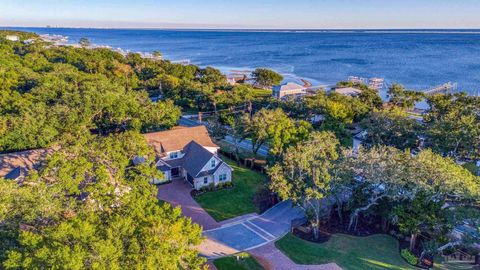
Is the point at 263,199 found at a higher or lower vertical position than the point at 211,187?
higher

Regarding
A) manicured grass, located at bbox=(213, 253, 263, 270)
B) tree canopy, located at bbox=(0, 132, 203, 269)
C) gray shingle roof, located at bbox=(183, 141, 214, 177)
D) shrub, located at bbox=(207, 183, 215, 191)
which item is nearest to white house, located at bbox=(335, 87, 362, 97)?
gray shingle roof, located at bbox=(183, 141, 214, 177)

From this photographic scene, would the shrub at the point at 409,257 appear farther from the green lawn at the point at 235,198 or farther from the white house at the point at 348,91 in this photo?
the white house at the point at 348,91

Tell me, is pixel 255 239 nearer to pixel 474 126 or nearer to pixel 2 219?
pixel 2 219

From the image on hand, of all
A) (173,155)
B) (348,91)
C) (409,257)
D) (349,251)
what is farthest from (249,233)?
(348,91)

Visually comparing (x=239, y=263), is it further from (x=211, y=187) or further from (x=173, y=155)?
(x=173, y=155)

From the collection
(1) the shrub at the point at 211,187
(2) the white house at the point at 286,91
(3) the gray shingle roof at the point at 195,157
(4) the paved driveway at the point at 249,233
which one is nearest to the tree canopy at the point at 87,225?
(4) the paved driveway at the point at 249,233

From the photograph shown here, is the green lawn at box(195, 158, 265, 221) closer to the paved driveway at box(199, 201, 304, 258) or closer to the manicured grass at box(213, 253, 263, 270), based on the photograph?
the paved driveway at box(199, 201, 304, 258)
